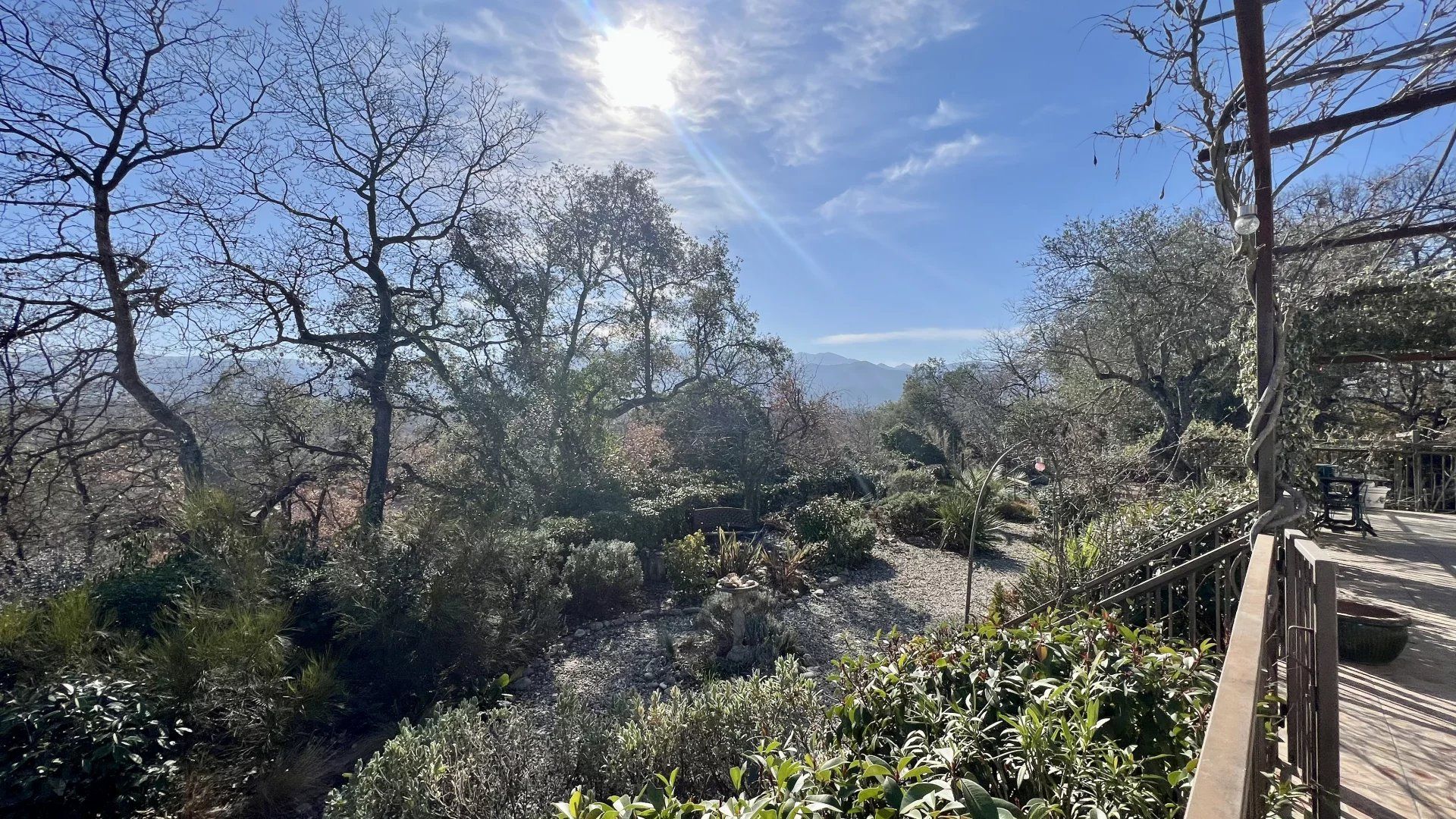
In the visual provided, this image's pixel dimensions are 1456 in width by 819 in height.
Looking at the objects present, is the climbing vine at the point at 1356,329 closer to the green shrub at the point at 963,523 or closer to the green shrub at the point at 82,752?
the green shrub at the point at 963,523

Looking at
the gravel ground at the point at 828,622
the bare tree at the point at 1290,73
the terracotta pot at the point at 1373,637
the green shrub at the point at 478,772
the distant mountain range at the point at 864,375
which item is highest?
the distant mountain range at the point at 864,375

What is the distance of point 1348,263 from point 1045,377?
963cm

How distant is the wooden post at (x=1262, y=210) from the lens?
6.62 ft

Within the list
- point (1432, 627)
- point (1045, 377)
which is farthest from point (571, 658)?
point (1045, 377)

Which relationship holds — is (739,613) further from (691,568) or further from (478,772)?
(478,772)

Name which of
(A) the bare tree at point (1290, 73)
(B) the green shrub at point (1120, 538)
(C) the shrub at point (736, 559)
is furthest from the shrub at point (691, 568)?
(A) the bare tree at point (1290, 73)

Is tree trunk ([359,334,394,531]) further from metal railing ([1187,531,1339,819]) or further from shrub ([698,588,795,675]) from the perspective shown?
metal railing ([1187,531,1339,819])

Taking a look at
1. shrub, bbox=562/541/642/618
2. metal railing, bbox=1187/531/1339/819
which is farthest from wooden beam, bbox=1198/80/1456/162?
shrub, bbox=562/541/642/618

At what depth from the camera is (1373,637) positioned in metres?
2.87

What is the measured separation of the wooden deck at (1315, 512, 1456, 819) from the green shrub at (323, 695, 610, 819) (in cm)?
288

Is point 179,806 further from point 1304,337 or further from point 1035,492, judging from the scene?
point 1035,492

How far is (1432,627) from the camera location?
3.42 meters

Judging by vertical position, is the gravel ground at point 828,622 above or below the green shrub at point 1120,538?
below

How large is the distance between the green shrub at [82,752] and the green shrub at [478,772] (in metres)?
1.02
